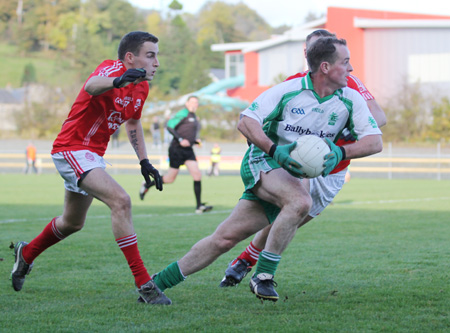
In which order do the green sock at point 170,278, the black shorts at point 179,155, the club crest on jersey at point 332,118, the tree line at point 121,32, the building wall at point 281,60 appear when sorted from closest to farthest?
the club crest on jersey at point 332,118, the green sock at point 170,278, the black shorts at point 179,155, the building wall at point 281,60, the tree line at point 121,32

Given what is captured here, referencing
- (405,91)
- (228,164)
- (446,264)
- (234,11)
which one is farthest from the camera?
(234,11)

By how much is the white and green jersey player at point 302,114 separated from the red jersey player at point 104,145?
0.92 meters

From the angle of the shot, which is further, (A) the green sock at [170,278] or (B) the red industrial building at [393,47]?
(B) the red industrial building at [393,47]

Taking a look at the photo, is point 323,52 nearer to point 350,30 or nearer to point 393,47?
point 393,47

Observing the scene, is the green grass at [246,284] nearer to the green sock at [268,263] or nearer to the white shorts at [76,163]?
the green sock at [268,263]

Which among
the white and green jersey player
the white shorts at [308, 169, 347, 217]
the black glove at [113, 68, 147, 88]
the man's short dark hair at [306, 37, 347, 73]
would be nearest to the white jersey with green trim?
the white and green jersey player

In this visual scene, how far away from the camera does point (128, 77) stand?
4723 mm

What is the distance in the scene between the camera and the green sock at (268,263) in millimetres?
4664

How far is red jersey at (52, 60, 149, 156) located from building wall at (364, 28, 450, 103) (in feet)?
122

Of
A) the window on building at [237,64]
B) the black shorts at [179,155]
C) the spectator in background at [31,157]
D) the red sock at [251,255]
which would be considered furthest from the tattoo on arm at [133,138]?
the window on building at [237,64]

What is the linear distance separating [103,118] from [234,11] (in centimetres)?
14147

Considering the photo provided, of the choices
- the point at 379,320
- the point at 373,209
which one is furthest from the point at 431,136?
the point at 379,320

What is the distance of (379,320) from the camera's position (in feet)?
13.9

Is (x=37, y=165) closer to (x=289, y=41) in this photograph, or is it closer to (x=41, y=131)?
(x=41, y=131)
